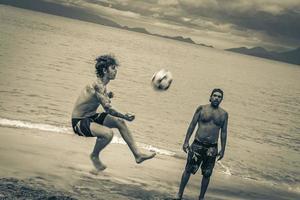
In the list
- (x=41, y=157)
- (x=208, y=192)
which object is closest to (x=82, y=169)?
(x=41, y=157)

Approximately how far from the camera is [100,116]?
8.36 m

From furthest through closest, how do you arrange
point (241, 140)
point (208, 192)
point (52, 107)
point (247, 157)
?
point (241, 140)
point (52, 107)
point (247, 157)
point (208, 192)

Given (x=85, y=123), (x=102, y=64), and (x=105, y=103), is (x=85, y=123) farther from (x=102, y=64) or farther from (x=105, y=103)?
(x=102, y=64)

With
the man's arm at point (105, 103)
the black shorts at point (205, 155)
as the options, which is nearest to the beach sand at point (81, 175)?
the black shorts at point (205, 155)

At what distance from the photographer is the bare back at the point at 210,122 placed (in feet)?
28.4

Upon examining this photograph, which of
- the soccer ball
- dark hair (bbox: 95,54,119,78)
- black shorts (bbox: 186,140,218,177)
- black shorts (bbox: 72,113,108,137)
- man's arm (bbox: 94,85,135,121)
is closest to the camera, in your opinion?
man's arm (bbox: 94,85,135,121)

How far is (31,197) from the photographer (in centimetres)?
732

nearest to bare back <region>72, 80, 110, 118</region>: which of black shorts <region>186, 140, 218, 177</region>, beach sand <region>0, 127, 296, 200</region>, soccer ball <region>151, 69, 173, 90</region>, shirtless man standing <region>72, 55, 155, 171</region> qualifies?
shirtless man standing <region>72, 55, 155, 171</region>

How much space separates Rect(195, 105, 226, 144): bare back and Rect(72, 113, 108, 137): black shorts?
189 centimetres

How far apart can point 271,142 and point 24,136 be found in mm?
15263

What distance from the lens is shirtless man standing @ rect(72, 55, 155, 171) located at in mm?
8211

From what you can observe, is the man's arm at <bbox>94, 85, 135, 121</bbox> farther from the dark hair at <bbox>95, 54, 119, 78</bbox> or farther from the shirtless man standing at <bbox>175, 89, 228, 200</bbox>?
the shirtless man standing at <bbox>175, 89, 228, 200</bbox>

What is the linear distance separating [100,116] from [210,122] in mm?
2137

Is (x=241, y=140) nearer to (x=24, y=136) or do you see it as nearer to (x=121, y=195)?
(x=24, y=136)
